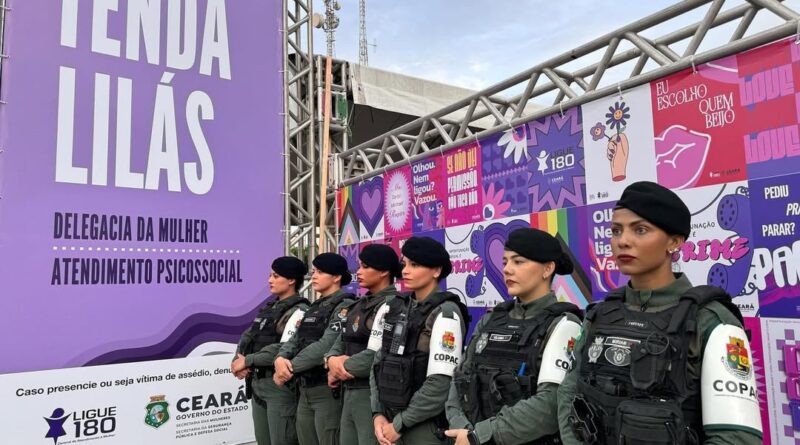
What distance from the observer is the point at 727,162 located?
8.05 feet

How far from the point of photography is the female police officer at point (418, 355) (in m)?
2.12

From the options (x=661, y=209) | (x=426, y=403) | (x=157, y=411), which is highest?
(x=661, y=209)

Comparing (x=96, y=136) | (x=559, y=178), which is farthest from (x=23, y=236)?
(x=559, y=178)

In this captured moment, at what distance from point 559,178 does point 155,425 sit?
340 centimetres

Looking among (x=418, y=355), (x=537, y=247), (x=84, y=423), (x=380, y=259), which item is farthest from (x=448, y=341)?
(x=84, y=423)

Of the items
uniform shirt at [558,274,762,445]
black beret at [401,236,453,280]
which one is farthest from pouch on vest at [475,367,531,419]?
Result: black beret at [401,236,453,280]

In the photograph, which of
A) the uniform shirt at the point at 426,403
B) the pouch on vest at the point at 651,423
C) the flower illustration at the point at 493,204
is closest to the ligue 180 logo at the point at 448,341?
the uniform shirt at the point at 426,403

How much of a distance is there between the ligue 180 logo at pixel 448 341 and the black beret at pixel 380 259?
2.77 feet

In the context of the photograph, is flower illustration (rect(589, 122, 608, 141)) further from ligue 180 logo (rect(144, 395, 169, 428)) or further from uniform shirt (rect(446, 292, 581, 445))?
ligue 180 logo (rect(144, 395, 169, 428))

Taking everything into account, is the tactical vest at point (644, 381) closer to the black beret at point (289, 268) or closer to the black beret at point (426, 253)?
the black beret at point (426, 253)

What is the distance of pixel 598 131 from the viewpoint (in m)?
3.04

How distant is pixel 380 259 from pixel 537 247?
118 centimetres

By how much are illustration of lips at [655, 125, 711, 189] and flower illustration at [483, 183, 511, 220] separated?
108 cm

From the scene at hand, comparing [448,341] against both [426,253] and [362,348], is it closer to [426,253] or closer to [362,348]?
[426,253]
